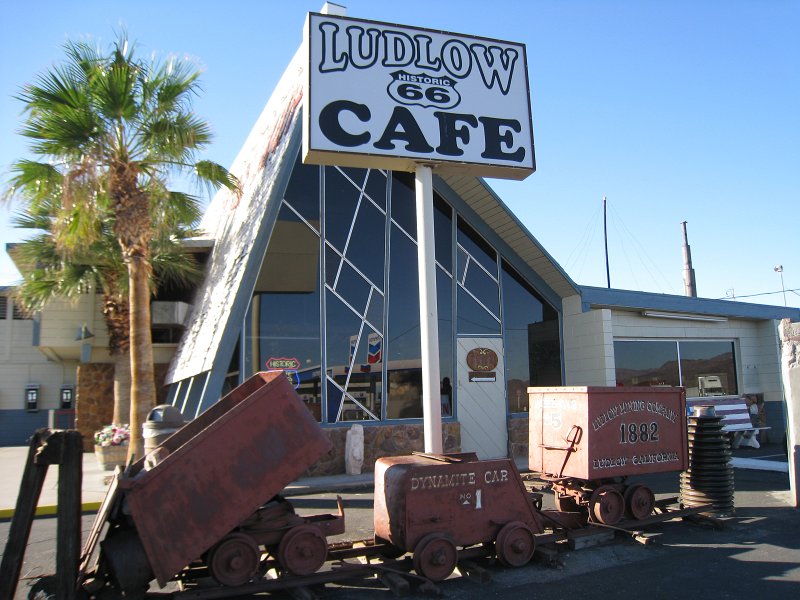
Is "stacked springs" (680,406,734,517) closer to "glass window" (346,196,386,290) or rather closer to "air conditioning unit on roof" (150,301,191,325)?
"glass window" (346,196,386,290)

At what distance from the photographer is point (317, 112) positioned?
906 cm

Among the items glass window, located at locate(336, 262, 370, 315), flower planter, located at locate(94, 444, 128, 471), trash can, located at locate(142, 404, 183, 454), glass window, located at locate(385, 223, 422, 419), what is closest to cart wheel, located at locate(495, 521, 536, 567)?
trash can, located at locate(142, 404, 183, 454)

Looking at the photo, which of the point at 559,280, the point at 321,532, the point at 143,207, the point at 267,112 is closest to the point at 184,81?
the point at 143,207

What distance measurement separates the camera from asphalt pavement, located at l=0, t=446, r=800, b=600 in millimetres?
5879

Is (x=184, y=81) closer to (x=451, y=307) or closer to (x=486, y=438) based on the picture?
(x=451, y=307)

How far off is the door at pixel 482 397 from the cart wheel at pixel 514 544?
7.75 m

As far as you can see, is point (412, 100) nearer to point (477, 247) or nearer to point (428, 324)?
point (428, 324)

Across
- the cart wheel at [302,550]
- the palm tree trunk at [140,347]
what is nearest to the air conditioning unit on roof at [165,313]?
the palm tree trunk at [140,347]

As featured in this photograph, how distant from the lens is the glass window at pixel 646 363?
658 inches

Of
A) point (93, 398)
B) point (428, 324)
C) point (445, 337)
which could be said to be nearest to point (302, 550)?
point (428, 324)

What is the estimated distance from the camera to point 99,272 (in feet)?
55.2

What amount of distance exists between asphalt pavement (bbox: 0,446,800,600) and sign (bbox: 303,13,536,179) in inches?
212

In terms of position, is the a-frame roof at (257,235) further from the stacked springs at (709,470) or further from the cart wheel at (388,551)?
the stacked springs at (709,470)

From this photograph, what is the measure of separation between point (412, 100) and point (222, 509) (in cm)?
648
